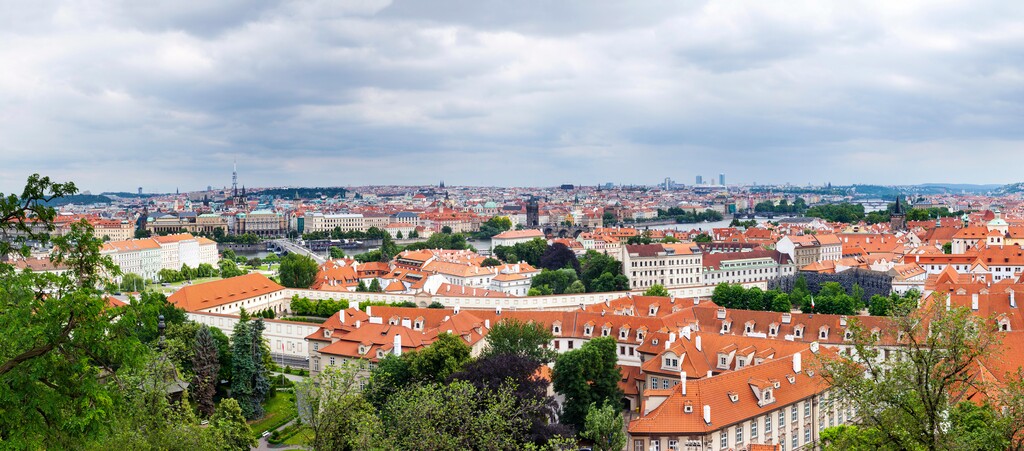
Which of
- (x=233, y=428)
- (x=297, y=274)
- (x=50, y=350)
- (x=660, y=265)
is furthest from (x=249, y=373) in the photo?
(x=660, y=265)

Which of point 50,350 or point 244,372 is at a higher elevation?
point 50,350

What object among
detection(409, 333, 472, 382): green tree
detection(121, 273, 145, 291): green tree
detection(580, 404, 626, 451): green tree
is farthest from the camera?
detection(121, 273, 145, 291): green tree

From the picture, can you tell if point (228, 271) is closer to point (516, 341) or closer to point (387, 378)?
point (516, 341)

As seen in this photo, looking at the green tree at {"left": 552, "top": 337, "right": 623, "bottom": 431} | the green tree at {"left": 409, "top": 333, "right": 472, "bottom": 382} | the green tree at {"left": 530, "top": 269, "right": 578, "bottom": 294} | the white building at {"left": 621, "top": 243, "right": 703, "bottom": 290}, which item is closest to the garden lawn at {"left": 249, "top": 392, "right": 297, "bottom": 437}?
the green tree at {"left": 409, "top": 333, "right": 472, "bottom": 382}

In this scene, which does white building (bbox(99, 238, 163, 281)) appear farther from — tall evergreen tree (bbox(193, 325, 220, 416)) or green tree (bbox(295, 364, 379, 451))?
green tree (bbox(295, 364, 379, 451))

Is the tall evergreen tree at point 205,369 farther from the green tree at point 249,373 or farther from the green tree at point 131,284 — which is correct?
the green tree at point 131,284

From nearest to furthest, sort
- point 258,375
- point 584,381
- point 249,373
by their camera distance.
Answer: point 584,381, point 249,373, point 258,375
